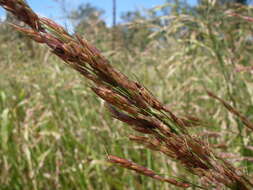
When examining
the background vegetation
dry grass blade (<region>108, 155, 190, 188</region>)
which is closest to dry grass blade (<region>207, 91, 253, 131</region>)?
dry grass blade (<region>108, 155, 190, 188</region>)

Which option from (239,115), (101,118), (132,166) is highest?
(101,118)

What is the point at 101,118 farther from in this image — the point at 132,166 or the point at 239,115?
the point at 132,166

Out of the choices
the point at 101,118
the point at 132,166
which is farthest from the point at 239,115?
the point at 101,118

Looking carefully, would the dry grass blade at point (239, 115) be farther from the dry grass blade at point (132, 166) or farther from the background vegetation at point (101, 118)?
the background vegetation at point (101, 118)

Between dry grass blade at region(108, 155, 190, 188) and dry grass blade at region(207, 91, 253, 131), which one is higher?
dry grass blade at region(207, 91, 253, 131)

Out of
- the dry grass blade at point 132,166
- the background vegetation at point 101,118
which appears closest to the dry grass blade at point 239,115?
the dry grass blade at point 132,166

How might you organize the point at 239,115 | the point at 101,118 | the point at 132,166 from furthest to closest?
the point at 101,118, the point at 239,115, the point at 132,166

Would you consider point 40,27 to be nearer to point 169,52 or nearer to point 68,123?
point 68,123

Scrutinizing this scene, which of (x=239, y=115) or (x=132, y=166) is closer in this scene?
(x=132, y=166)

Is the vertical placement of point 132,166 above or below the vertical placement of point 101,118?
below

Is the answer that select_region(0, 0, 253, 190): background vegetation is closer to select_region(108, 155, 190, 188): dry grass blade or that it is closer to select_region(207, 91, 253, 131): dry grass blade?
select_region(207, 91, 253, 131): dry grass blade

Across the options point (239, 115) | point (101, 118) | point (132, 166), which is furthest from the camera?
point (101, 118)
